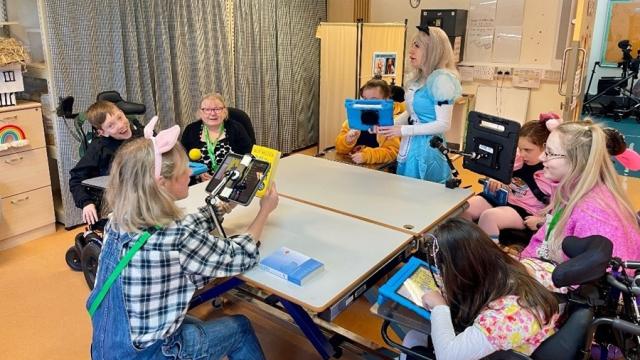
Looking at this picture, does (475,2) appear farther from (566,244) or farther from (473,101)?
(566,244)

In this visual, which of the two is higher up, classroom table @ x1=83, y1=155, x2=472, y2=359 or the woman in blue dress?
the woman in blue dress

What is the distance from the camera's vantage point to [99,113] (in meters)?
2.64

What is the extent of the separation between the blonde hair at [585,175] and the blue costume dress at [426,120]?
91cm

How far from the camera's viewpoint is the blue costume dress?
258 centimetres

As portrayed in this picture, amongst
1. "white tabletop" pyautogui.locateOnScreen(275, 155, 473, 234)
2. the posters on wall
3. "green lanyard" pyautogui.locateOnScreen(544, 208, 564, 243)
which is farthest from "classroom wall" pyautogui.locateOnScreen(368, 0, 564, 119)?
"green lanyard" pyautogui.locateOnScreen(544, 208, 564, 243)

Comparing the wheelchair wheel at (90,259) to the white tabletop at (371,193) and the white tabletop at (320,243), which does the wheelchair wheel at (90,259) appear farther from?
the white tabletop at (371,193)

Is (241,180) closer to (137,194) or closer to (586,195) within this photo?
(137,194)

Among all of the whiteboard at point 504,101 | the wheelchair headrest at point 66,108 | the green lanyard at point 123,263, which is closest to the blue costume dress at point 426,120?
the green lanyard at point 123,263

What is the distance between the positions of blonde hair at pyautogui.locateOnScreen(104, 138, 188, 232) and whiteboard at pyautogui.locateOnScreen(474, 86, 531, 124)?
4390mm

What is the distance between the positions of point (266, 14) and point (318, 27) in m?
0.61

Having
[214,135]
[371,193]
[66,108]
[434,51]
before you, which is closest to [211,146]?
[214,135]

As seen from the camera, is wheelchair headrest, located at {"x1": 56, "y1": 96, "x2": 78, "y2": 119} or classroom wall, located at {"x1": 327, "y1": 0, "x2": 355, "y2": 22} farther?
classroom wall, located at {"x1": 327, "y1": 0, "x2": 355, "y2": 22}

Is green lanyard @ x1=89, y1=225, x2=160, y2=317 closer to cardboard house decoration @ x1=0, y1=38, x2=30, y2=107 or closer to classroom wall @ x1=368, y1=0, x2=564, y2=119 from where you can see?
cardboard house decoration @ x1=0, y1=38, x2=30, y2=107

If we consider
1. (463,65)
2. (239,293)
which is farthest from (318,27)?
(239,293)
